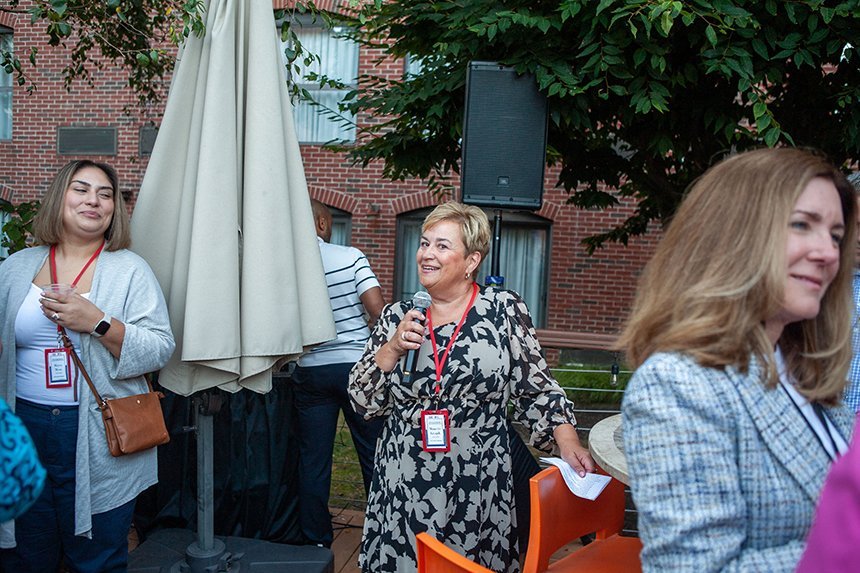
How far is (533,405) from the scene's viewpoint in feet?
8.67

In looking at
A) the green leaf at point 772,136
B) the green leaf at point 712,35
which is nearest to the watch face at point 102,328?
the green leaf at point 712,35

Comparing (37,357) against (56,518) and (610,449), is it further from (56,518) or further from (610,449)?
(610,449)

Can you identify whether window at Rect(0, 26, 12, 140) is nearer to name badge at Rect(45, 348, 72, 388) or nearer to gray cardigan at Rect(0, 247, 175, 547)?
gray cardigan at Rect(0, 247, 175, 547)

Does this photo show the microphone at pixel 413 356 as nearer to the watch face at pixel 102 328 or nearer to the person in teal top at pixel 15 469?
the watch face at pixel 102 328

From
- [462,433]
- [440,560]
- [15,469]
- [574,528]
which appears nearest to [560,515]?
[574,528]

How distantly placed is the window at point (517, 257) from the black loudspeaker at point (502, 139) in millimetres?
5762

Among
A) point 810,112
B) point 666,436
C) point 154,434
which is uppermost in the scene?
point 810,112

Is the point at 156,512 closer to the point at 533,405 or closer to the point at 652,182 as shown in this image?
the point at 533,405

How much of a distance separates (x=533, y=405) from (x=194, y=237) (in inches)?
55.6

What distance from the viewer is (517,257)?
34.1ft

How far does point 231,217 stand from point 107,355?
679mm

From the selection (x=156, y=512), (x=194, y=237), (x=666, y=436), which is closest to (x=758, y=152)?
(x=666, y=436)

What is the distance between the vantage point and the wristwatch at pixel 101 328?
254cm

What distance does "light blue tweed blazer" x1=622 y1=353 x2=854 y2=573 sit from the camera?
1.13 meters
